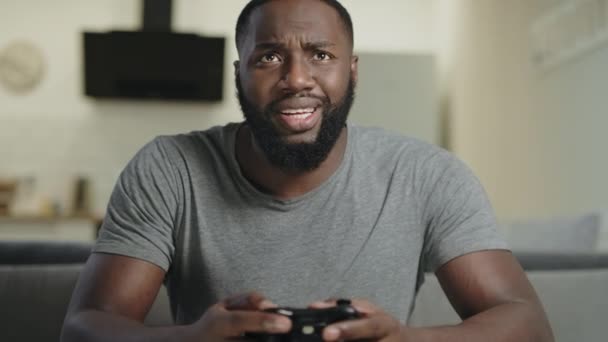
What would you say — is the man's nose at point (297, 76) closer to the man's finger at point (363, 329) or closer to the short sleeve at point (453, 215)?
the short sleeve at point (453, 215)

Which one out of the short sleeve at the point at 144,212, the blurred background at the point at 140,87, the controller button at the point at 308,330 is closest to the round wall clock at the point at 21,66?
the blurred background at the point at 140,87

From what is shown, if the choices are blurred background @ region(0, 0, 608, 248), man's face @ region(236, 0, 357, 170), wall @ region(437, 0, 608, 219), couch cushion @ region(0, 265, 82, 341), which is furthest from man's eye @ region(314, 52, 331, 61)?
blurred background @ region(0, 0, 608, 248)

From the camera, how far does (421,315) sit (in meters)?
1.63

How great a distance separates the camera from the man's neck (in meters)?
1.36

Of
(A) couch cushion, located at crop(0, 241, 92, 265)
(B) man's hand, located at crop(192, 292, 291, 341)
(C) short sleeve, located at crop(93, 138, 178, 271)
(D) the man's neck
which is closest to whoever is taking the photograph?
(B) man's hand, located at crop(192, 292, 291, 341)

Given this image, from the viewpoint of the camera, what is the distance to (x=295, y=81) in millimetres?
1288

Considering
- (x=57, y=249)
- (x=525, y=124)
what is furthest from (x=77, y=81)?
(x=57, y=249)

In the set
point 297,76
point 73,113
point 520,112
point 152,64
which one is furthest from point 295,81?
point 73,113

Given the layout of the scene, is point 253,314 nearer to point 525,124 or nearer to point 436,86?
point 525,124

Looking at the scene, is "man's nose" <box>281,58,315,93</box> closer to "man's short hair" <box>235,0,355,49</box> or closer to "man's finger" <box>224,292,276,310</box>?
"man's short hair" <box>235,0,355,49</box>

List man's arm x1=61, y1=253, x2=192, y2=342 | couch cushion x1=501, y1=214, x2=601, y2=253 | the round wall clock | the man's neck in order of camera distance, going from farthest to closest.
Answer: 1. the round wall clock
2. couch cushion x1=501, y1=214, x2=601, y2=253
3. the man's neck
4. man's arm x1=61, y1=253, x2=192, y2=342

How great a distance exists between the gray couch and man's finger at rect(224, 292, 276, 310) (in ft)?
2.29

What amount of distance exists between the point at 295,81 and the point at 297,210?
0.21m

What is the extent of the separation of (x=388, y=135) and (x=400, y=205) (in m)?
0.17
